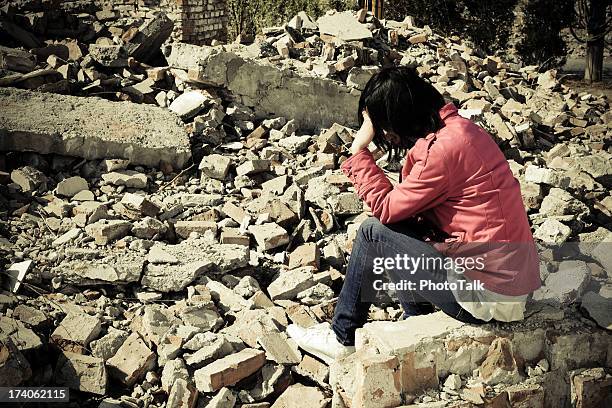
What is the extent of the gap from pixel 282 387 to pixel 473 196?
139cm

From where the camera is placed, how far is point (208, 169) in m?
5.42

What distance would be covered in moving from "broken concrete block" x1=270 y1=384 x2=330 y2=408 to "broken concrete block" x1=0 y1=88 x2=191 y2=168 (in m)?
2.91

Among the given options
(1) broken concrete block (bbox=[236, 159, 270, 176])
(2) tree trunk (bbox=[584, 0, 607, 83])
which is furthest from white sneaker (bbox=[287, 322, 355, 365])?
(2) tree trunk (bbox=[584, 0, 607, 83])

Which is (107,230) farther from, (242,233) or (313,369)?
(313,369)

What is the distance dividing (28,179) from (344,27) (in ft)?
14.9

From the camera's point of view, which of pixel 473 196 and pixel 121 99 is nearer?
pixel 473 196

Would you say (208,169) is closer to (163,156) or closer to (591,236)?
(163,156)

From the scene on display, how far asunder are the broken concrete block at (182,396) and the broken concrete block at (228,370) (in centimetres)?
6

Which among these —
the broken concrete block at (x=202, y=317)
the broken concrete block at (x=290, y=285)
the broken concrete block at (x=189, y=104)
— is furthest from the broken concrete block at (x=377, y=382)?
the broken concrete block at (x=189, y=104)

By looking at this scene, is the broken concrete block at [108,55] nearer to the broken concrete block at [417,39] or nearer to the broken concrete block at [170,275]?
the broken concrete block at [170,275]

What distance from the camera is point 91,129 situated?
5336mm

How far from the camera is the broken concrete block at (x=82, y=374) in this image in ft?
10.3

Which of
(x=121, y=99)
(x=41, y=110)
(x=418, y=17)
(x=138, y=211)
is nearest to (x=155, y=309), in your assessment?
(x=138, y=211)

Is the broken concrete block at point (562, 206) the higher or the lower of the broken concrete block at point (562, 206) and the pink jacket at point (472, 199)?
the lower
